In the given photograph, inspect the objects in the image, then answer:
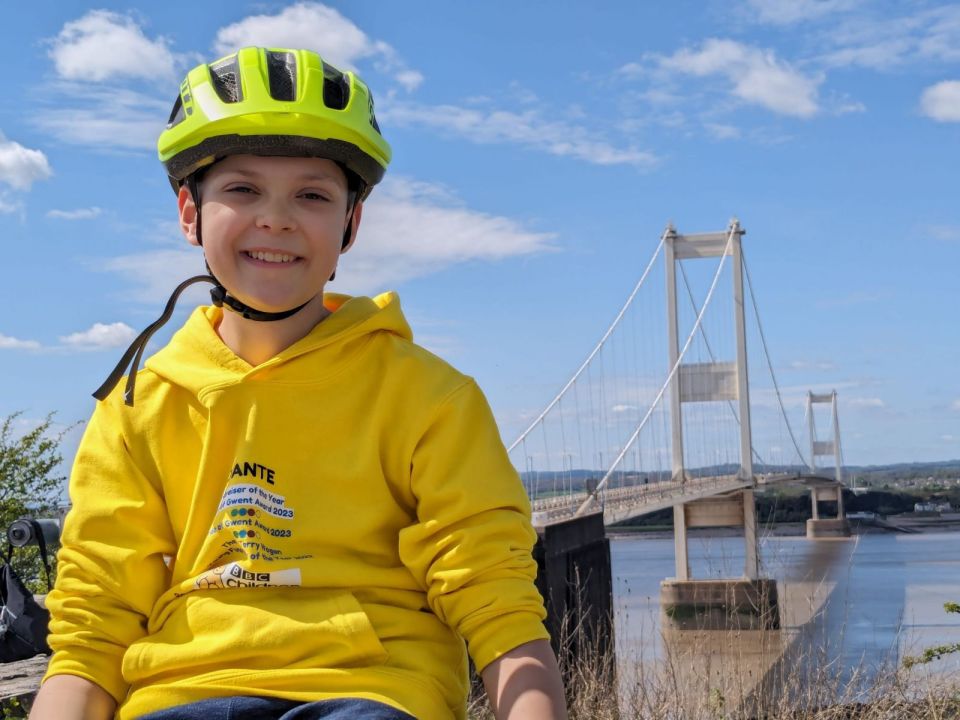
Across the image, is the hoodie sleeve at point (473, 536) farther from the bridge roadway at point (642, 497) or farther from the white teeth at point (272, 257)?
the bridge roadway at point (642, 497)

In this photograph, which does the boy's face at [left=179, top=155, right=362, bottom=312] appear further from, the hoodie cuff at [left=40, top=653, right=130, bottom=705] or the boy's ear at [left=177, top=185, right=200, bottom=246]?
the hoodie cuff at [left=40, top=653, right=130, bottom=705]

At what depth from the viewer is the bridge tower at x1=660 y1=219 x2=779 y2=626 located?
79.0ft

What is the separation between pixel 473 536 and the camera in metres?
1.21

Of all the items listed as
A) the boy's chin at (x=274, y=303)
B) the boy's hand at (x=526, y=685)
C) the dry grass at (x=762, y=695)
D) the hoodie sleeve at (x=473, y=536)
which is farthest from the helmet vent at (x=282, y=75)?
the dry grass at (x=762, y=695)

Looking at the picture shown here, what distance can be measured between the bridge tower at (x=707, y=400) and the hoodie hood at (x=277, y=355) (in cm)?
1854

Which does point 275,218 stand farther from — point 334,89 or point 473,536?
point 473,536

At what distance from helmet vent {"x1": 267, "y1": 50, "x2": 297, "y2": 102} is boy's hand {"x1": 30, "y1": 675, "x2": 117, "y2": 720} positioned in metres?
0.70

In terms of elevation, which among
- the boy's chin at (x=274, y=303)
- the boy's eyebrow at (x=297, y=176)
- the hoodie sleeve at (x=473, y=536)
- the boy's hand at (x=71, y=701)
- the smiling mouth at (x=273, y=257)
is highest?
the boy's eyebrow at (x=297, y=176)

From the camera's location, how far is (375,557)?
1.28 meters

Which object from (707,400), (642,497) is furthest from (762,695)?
(707,400)

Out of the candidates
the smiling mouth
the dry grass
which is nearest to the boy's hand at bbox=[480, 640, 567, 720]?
the smiling mouth

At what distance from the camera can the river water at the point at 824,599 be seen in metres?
3.87

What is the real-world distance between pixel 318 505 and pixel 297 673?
0.19 metres

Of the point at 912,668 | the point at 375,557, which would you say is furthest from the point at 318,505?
the point at 912,668
